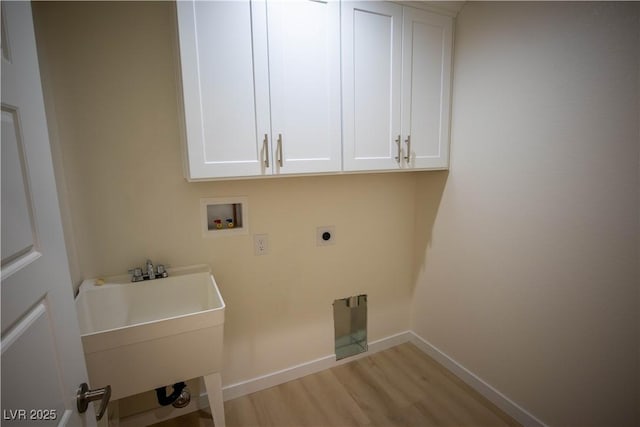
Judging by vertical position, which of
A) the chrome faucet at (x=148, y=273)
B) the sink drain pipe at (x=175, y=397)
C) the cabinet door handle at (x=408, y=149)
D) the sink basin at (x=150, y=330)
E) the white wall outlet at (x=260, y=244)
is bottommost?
the sink drain pipe at (x=175, y=397)

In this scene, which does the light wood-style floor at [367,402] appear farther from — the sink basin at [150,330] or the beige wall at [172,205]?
the sink basin at [150,330]

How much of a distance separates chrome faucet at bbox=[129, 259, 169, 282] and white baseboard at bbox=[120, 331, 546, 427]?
2.56ft

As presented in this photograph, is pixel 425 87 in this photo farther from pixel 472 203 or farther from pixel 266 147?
pixel 266 147

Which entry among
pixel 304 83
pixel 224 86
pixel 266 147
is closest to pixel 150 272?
pixel 266 147

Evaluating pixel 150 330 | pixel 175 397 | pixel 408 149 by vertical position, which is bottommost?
pixel 175 397

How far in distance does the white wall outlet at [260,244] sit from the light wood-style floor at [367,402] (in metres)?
0.91

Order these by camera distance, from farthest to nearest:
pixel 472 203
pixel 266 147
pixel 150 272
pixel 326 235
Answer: pixel 326 235
pixel 472 203
pixel 150 272
pixel 266 147

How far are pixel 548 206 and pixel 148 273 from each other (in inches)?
78.2

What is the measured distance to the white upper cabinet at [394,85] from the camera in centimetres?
166

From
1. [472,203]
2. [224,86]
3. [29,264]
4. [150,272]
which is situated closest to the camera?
[29,264]

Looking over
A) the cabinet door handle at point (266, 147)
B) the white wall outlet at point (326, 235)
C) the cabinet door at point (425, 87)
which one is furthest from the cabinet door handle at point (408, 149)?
the cabinet door handle at point (266, 147)

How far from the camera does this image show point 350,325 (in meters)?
2.38

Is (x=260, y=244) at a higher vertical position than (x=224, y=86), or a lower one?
lower

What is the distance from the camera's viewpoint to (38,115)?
732mm
